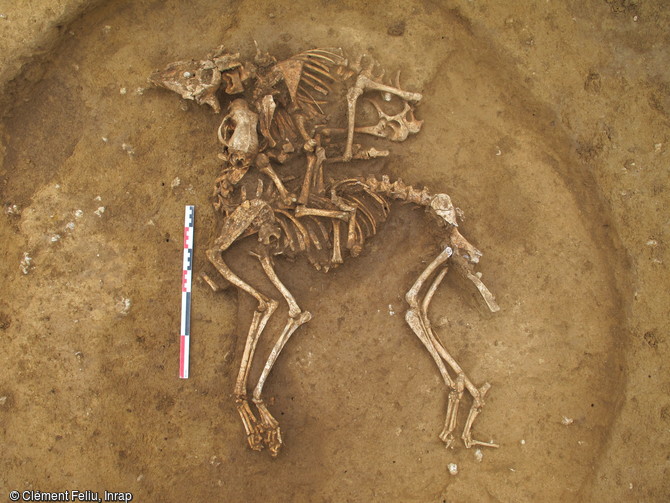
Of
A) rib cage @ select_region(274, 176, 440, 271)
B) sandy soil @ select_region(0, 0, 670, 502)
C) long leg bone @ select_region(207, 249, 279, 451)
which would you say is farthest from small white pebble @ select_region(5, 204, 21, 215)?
rib cage @ select_region(274, 176, 440, 271)

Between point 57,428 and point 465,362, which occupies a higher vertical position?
point 465,362

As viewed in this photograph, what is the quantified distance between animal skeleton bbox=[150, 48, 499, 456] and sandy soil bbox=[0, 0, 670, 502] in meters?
0.19

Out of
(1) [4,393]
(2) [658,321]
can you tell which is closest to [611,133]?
→ (2) [658,321]

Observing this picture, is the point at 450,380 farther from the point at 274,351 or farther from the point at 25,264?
the point at 25,264

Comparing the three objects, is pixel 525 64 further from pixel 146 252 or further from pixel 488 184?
pixel 146 252

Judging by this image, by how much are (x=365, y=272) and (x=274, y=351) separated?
1.10m

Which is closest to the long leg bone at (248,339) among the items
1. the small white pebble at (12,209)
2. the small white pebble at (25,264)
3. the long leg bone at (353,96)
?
the long leg bone at (353,96)

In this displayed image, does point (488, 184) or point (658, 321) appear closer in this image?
point (658, 321)

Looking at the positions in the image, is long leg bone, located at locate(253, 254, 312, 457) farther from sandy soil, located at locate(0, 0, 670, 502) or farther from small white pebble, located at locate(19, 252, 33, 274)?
small white pebble, located at locate(19, 252, 33, 274)

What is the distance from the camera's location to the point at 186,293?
4613 millimetres

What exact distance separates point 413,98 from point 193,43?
6.96 feet

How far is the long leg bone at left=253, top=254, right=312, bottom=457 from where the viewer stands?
4.34m

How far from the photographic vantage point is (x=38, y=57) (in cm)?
445

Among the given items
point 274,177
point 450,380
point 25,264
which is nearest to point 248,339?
point 274,177
